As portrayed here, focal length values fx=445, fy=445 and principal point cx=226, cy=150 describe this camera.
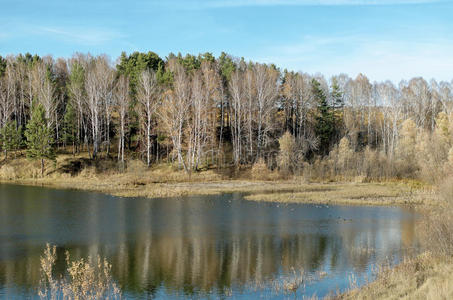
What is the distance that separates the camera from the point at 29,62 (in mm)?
72875

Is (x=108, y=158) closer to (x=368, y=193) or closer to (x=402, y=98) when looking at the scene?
(x=368, y=193)

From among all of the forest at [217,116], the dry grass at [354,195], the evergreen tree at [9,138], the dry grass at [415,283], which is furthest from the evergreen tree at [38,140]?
the dry grass at [415,283]

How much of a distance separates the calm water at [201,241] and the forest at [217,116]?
59.6ft

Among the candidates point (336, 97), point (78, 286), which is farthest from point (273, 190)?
point (336, 97)

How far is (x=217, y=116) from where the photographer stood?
236 feet

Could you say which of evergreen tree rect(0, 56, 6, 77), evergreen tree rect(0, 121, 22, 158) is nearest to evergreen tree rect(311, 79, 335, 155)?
evergreen tree rect(0, 121, 22, 158)

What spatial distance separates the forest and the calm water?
716 inches

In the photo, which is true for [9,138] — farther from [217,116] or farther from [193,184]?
[217,116]

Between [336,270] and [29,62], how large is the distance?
68.4 m

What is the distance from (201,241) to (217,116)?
162 ft

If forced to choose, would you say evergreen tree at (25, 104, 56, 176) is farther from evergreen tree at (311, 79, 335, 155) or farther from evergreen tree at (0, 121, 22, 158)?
evergreen tree at (311, 79, 335, 155)

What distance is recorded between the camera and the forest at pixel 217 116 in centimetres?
5628

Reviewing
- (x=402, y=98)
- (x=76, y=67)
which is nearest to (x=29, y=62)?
(x=76, y=67)

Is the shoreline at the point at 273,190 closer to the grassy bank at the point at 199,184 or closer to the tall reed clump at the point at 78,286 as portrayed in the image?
the grassy bank at the point at 199,184
